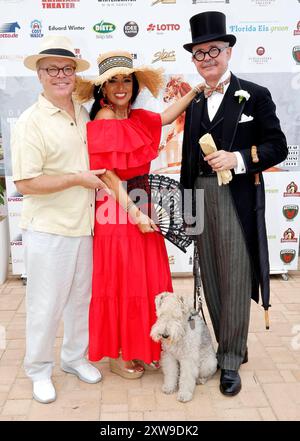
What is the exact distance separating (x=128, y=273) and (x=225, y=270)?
57cm

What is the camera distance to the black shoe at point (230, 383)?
2592 mm

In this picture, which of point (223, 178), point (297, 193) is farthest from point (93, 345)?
point (297, 193)

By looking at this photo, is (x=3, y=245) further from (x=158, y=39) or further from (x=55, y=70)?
(x=55, y=70)

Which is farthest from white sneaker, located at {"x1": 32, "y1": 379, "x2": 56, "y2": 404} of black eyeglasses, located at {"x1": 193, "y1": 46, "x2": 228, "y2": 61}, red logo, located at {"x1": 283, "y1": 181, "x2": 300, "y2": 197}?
red logo, located at {"x1": 283, "y1": 181, "x2": 300, "y2": 197}

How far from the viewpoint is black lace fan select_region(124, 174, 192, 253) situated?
2488 millimetres

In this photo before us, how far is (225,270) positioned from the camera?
99.9 inches

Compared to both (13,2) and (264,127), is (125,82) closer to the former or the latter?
(264,127)

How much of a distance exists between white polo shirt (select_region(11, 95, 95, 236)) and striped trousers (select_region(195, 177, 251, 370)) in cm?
70

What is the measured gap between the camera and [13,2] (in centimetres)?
380

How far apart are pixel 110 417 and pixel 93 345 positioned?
414 millimetres

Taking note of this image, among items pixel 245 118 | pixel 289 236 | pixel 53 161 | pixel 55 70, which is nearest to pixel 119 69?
pixel 55 70

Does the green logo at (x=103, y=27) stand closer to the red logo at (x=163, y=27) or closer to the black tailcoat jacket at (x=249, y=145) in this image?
the red logo at (x=163, y=27)

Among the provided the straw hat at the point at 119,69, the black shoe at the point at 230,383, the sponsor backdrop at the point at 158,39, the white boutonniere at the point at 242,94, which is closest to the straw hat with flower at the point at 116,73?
the straw hat at the point at 119,69

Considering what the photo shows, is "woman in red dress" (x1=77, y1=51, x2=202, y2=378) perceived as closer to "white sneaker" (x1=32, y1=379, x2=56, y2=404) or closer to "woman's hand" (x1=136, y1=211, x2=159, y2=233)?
"woman's hand" (x1=136, y1=211, x2=159, y2=233)
